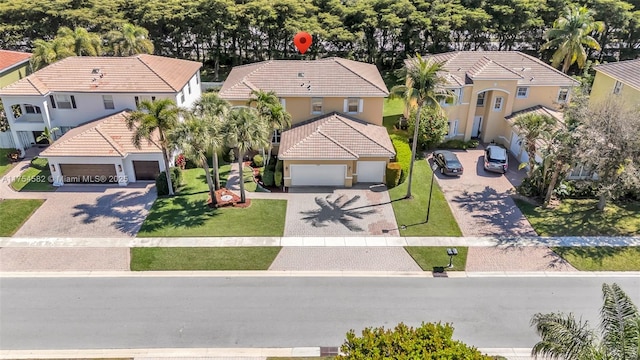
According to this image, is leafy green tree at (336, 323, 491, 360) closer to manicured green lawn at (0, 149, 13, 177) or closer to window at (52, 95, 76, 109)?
window at (52, 95, 76, 109)

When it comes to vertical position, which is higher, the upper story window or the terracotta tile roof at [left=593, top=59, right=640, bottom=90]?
the terracotta tile roof at [left=593, top=59, right=640, bottom=90]

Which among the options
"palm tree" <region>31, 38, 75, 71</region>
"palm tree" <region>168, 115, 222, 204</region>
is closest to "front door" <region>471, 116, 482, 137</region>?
"palm tree" <region>168, 115, 222, 204</region>

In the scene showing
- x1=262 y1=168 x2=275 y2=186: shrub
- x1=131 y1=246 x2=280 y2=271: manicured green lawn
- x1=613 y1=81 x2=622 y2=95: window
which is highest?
x1=613 y1=81 x2=622 y2=95: window

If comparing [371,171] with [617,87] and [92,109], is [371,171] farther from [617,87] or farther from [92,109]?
[92,109]

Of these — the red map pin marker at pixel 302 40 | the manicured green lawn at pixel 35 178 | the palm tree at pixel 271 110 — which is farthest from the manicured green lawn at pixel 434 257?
the red map pin marker at pixel 302 40

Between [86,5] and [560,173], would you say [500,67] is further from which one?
[86,5]

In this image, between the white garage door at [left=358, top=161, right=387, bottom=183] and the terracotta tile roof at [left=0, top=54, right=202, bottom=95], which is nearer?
the white garage door at [left=358, top=161, right=387, bottom=183]
